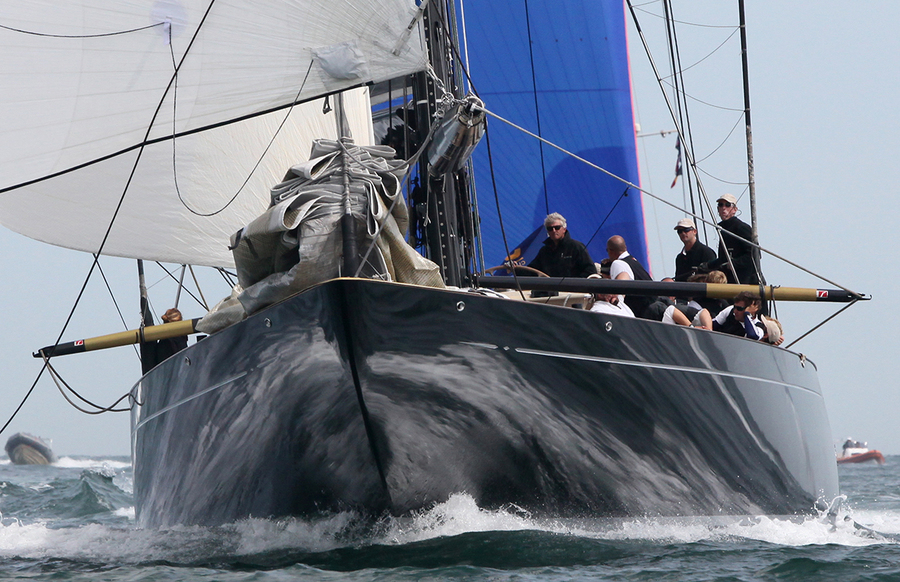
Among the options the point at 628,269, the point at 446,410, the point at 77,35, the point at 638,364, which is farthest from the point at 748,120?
the point at 77,35

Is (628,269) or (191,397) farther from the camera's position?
(628,269)

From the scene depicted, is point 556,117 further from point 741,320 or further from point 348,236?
point 348,236

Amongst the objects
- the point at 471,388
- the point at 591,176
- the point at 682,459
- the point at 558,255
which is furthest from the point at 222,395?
the point at 591,176

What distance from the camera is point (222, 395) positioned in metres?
5.04

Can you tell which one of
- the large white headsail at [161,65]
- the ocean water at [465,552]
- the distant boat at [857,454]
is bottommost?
the distant boat at [857,454]

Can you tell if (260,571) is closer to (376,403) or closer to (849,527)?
(376,403)

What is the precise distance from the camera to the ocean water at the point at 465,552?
4254 millimetres

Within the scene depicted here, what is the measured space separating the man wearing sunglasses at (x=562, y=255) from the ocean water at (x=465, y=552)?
2.07 meters

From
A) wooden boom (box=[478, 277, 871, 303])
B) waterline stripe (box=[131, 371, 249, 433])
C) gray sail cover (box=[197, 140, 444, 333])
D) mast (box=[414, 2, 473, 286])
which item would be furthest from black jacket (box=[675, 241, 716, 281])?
waterline stripe (box=[131, 371, 249, 433])

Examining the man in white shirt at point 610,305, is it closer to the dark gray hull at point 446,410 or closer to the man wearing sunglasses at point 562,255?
the dark gray hull at point 446,410

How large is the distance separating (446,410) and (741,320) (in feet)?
8.05

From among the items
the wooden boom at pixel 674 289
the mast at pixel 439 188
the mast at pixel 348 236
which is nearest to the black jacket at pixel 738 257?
the wooden boom at pixel 674 289

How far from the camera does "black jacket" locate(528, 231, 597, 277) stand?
7.05m

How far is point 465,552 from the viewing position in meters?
4.51
